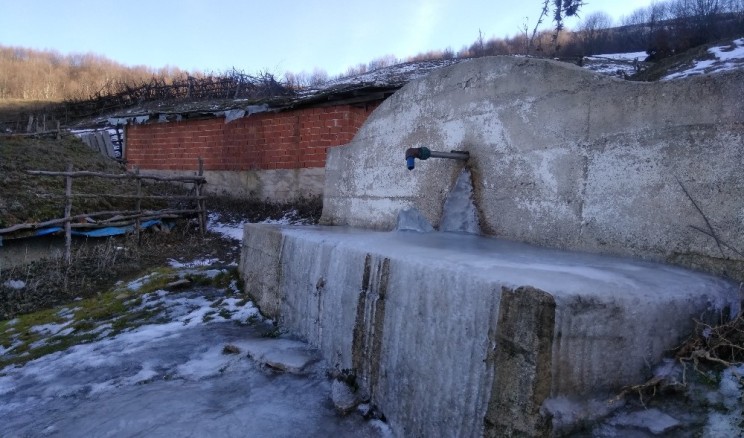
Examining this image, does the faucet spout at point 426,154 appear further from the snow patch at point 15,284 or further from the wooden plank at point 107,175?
the wooden plank at point 107,175

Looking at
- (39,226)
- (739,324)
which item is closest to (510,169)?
(739,324)

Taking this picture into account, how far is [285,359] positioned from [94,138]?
48.2ft

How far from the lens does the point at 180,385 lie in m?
3.14

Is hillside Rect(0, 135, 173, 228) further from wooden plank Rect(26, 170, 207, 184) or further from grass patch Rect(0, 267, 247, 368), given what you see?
grass patch Rect(0, 267, 247, 368)

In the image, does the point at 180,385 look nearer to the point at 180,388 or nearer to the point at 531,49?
the point at 180,388

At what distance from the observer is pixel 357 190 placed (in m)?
4.94

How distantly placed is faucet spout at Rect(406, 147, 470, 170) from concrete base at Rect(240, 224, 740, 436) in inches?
27.3

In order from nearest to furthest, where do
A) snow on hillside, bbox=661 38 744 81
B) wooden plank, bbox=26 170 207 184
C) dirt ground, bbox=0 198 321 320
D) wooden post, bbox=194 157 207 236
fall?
1. dirt ground, bbox=0 198 321 320
2. wooden plank, bbox=26 170 207 184
3. wooden post, bbox=194 157 207 236
4. snow on hillside, bbox=661 38 744 81

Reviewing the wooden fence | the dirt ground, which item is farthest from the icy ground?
the wooden fence

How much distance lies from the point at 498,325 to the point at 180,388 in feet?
7.59

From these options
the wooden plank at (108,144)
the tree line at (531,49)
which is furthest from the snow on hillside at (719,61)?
the wooden plank at (108,144)

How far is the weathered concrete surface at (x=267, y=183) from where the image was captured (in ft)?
31.6

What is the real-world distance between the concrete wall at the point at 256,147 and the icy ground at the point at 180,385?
5.36 meters

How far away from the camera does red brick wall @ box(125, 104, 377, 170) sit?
9305mm
